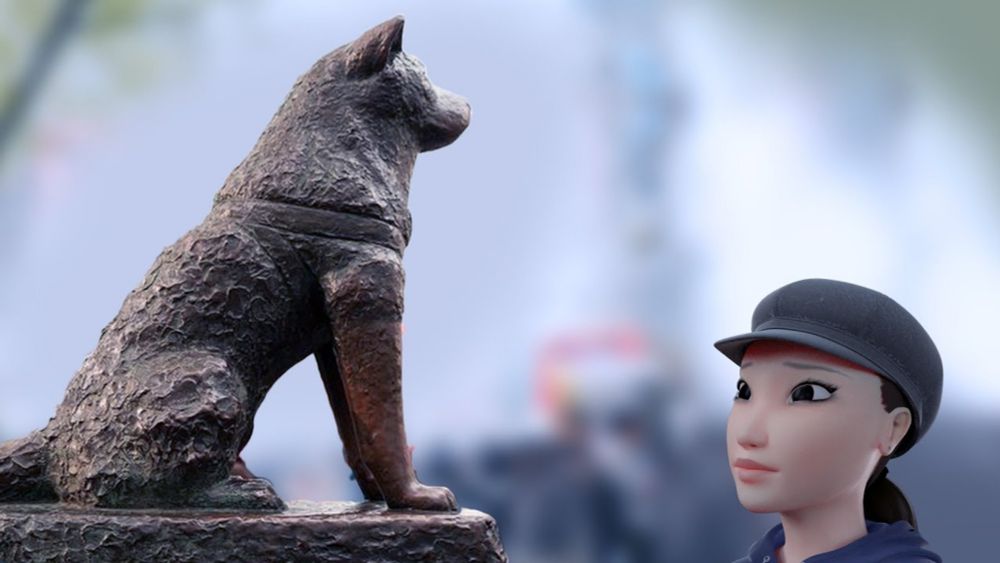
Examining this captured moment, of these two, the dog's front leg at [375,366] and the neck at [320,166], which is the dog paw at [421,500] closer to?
the dog's front leg at [375,366]

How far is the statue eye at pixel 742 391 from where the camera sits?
160 cm

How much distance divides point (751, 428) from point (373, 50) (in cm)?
84

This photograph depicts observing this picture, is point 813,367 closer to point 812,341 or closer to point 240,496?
point 812,341

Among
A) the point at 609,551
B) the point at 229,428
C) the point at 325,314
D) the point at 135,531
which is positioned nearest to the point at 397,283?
the point at 325,314

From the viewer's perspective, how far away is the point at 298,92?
198 centimetres

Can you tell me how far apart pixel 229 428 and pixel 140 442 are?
5.0 inches

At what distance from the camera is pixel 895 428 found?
1575 mm

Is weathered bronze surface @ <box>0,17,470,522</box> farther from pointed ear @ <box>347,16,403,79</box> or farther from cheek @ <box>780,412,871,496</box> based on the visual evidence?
cheek @ <box>780,412,871,496</box>

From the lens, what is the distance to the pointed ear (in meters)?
1.94

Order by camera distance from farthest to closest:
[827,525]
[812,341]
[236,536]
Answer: [236,536] → [827,525] → [812,341]

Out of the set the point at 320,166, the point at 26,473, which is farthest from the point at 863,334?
the point at 26,473

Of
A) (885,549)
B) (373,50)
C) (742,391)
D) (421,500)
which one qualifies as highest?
(373,50)

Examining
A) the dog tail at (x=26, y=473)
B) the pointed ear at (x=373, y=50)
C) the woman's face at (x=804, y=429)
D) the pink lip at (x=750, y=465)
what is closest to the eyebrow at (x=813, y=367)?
the woman's face at (x=804, y=429)

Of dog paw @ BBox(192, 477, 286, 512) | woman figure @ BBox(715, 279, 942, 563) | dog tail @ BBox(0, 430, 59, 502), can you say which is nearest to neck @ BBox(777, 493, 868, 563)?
woman figure @ BBox(715, 279, 942, 563)
